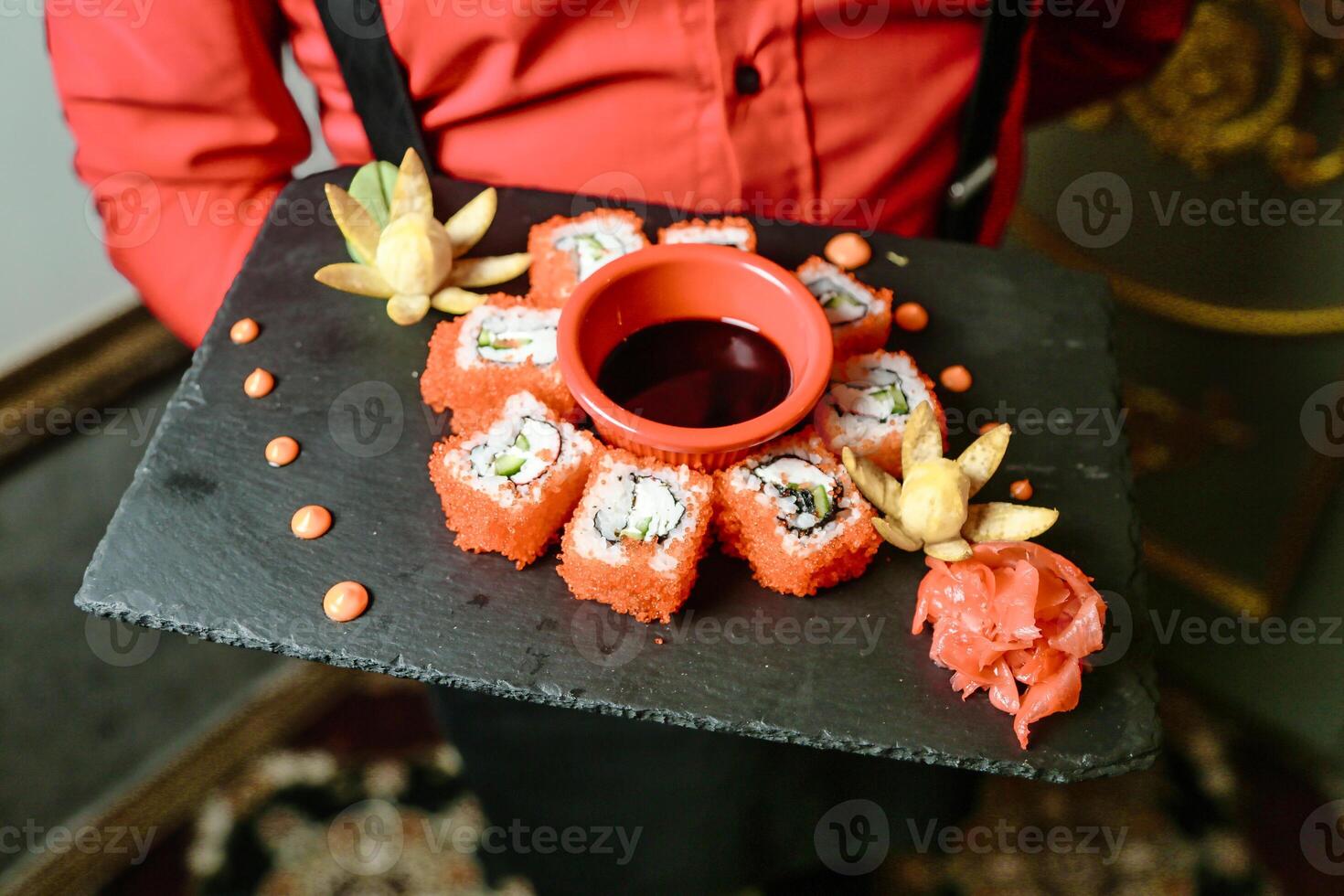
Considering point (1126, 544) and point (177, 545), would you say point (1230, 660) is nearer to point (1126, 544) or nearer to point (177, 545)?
point (1126, 544)

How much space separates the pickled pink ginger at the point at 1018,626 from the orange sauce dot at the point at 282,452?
779 millimetres

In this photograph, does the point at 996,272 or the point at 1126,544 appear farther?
the point at 996,272

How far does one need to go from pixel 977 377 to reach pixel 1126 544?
28cm

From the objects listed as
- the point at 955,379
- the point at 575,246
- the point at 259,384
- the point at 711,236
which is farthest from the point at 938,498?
the point at 259,384

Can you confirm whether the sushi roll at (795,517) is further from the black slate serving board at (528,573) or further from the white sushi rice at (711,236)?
the white sushi rice at (711,236)

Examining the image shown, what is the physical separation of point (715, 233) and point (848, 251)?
0.65 feet

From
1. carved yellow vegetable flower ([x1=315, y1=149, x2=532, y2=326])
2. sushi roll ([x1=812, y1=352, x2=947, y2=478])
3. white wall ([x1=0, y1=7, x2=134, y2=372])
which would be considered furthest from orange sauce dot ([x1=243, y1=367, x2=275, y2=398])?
white wall ([x1=0, y1=7, x2=134, y2=372])

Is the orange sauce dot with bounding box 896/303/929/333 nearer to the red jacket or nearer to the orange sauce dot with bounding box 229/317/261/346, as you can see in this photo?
the red jacket

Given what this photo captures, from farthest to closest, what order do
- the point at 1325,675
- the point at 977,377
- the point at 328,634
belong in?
the point at 1325,675 → the point at 977,377 → the point at 328,634

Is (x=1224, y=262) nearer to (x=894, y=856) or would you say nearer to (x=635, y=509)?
(x=894, y=856)

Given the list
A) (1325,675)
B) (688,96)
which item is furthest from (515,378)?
(1325,675)

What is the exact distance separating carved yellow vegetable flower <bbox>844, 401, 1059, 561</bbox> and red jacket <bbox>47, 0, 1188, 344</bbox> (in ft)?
1.78

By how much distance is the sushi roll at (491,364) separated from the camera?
1.28 m

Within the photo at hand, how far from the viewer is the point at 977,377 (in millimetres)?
1385
